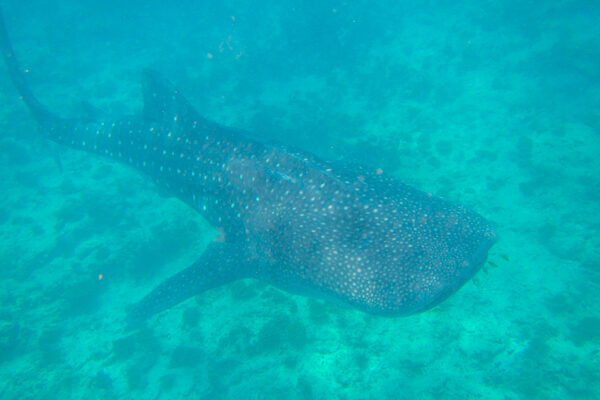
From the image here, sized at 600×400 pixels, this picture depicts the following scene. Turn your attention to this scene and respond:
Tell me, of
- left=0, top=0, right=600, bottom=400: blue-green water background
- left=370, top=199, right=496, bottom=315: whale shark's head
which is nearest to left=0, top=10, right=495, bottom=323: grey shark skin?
left=370, top=199, right=496, bottom=315: whale shark's head

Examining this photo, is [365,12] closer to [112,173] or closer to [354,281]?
[112,173]

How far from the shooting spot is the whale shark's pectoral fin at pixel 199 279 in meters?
5.55

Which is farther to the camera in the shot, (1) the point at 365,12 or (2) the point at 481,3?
(1) the point at 365,12

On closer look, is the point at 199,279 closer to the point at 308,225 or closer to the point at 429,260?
the point at 308,225

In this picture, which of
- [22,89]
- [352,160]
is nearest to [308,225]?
[352,160]

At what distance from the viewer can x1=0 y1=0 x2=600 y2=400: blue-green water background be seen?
5895mm

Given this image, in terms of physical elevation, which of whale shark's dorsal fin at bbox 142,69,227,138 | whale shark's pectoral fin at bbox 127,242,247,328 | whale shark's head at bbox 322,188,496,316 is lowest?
whale shark's pectoral fin at bbox 127,242,247,328

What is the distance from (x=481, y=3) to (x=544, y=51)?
7.42 meters

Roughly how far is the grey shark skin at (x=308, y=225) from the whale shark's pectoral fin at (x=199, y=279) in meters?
0.02

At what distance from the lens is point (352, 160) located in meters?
7.33

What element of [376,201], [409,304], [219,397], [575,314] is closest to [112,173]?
[219,397]

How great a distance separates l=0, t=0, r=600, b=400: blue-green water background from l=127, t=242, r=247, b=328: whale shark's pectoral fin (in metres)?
1.64

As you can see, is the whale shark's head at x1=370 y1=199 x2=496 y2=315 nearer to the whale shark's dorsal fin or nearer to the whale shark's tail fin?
the whale shark's dorsal fin

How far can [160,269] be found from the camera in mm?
8867
